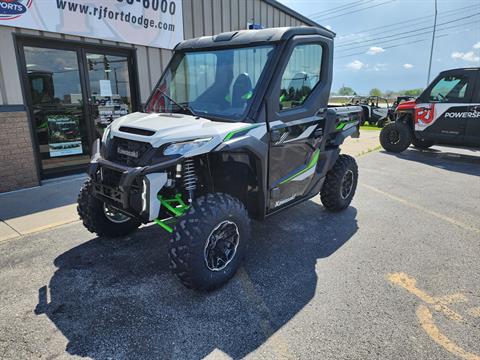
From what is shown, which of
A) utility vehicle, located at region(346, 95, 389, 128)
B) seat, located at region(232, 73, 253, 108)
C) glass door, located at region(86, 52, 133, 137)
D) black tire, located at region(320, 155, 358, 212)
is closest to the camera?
seat, located at region(232, 73, 253, 108)

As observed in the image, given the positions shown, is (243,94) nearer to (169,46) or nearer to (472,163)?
(169,46)

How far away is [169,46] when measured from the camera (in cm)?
769

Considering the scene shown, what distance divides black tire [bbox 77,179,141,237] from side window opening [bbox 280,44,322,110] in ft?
6.56

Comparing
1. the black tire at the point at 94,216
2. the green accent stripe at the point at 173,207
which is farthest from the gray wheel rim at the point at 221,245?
the black tire at the point at 94,216

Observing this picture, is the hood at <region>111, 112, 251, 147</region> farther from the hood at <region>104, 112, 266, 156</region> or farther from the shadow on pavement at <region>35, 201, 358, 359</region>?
the shadow on pavement at <region>35, 201, 358, 359</region>

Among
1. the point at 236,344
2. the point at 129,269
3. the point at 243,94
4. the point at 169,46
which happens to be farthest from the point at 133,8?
the point at 236,344

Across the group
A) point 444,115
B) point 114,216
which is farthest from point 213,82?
point 444,115

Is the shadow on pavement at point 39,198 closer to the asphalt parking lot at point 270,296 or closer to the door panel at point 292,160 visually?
the asphalt parking lot at point 270,296

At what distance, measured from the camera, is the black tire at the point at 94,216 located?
11.7ft

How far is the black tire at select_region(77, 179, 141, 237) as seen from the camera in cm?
356

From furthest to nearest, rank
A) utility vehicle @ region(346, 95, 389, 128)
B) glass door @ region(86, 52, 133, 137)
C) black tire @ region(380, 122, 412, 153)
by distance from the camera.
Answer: utility vehicle @ region(346, 95, 389, 128)
black tire @ region(380, 122, 412, 153)
glass door @ region(86, 52, 133, 137)

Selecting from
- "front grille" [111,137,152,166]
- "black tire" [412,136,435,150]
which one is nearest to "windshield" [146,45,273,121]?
"front grille" [111,137,152,166]

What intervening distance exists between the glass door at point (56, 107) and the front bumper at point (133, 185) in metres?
3.91

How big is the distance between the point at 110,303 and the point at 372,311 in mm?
2091
